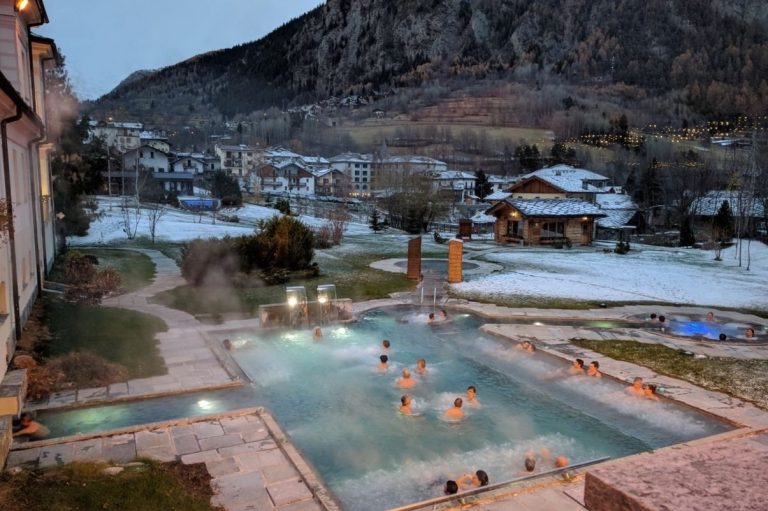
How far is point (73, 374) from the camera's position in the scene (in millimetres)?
11102

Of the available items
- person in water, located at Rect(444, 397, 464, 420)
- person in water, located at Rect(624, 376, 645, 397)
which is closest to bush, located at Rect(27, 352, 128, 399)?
person in water, located at Rect(444, 397, 464, 420)

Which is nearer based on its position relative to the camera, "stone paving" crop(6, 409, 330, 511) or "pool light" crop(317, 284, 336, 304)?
"stone paving" crop(6, 409, 330, 511)

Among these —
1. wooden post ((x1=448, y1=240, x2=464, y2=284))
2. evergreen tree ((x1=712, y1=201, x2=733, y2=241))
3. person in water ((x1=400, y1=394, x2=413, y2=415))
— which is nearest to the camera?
person in water ((x1=400, y1=394, x2=413, y2=415))

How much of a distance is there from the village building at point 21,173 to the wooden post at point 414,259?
1362 centimetres

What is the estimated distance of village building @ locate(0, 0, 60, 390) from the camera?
10.9m

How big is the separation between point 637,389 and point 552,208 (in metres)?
31.5

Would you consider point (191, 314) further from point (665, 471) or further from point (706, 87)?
point (706, 87)

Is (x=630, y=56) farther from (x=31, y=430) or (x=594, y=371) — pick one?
(x=31, y=430)

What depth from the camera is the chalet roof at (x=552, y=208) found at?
40.8 metres

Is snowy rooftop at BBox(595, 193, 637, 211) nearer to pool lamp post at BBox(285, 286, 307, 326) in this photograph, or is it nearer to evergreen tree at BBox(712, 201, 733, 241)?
evergreen tree at BBox(712, 201, 733, 241)

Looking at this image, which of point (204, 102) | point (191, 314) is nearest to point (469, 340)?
point (191, 314)

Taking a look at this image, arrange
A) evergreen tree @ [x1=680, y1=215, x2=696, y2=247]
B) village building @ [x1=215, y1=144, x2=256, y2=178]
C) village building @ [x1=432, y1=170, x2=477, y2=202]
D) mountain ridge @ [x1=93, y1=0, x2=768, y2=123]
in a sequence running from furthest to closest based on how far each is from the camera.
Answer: mountain ridge @ [x1=93, y1=0, x2=768, y2=123] < village building @ [x1=215, y1=144, x2=256, y2=178] < village building @ [x1=432, y1=170, x2=477, y2=202] < evergreen tree @ [x1=680, y1=215, x2=696, y2=247]

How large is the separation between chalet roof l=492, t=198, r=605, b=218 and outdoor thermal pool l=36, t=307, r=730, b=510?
27.7 metres

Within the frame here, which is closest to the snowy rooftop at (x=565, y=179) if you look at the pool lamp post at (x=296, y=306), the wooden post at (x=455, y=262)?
the wooden post at (x=455, y=262)
